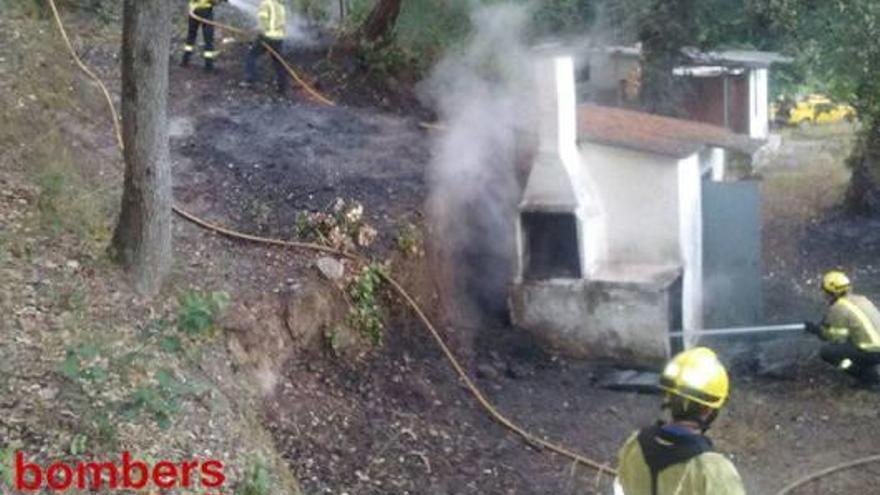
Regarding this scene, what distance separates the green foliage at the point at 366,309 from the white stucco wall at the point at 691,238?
401 cm

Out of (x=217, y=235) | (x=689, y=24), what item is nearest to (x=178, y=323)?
(x=217, y=235)

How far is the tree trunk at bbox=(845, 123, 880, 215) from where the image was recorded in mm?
19594

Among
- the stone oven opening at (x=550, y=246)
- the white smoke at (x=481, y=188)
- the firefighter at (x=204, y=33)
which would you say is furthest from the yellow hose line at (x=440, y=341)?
the firefighter at (x=204, y=33)

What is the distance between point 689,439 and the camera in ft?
14.6

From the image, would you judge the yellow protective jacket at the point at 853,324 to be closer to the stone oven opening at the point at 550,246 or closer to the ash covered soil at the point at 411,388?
the ash covered soil at the point at 411,388

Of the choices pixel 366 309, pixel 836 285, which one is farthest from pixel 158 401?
pixel 836 285

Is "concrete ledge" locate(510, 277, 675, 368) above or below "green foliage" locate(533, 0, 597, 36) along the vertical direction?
below

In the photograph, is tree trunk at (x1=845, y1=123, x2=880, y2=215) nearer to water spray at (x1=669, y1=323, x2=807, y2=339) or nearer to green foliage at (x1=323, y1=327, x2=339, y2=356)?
water spray at (x1=669, y1=323, x2=807, y2=339)

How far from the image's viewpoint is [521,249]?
41.3ft

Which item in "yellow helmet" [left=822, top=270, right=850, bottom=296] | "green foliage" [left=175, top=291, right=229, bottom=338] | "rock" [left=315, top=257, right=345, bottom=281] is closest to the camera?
"green foliage" [left=175, top=291, right=229, bottom=338]

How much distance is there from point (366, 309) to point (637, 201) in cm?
402

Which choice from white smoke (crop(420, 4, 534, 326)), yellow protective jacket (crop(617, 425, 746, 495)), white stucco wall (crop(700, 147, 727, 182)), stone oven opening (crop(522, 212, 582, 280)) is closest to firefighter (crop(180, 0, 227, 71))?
white smoke (crop(420, 4, 534, 326))

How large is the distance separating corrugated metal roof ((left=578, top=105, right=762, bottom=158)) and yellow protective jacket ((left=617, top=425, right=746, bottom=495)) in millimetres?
7733

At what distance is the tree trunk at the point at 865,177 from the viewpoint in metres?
19.6
